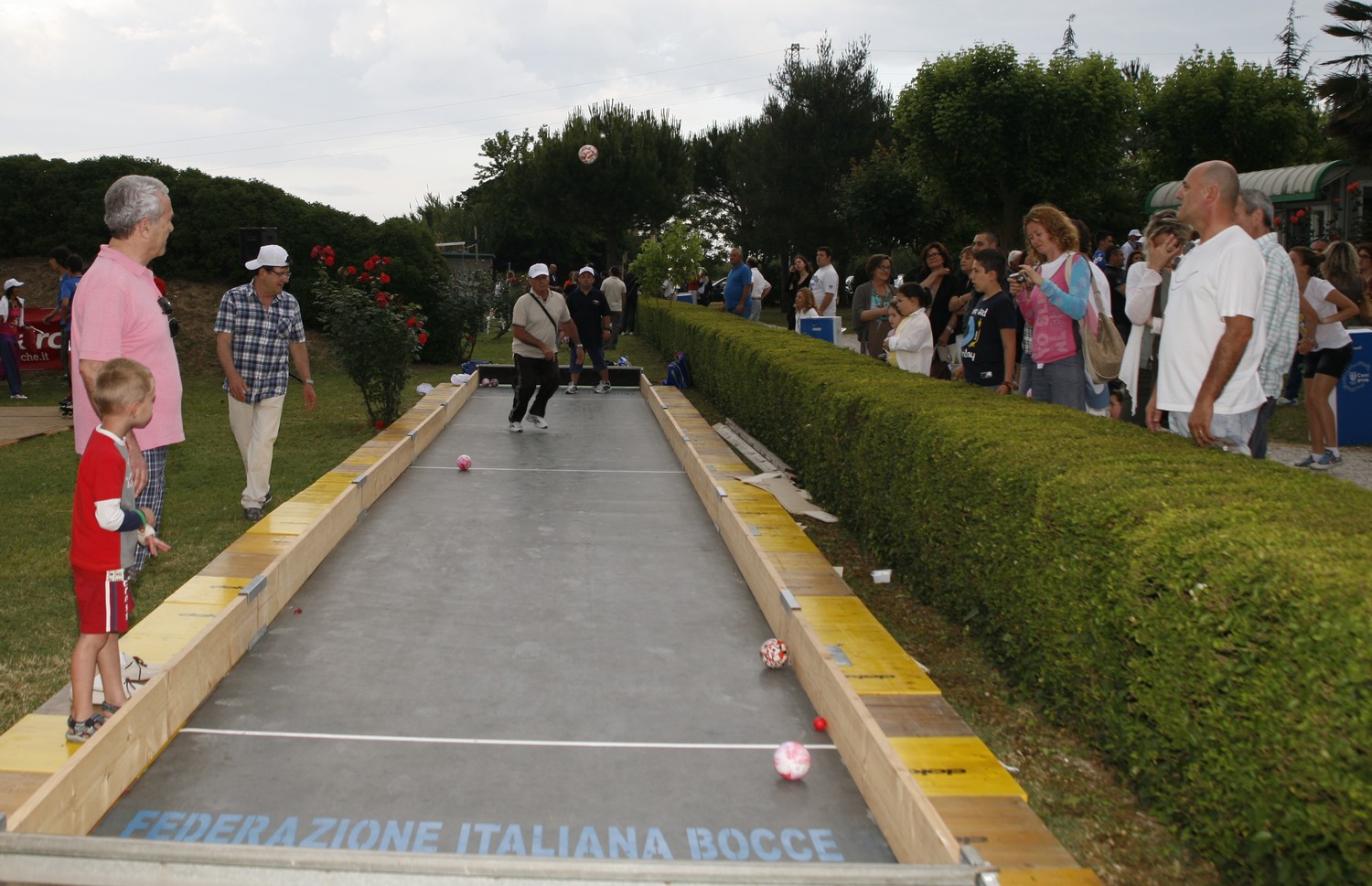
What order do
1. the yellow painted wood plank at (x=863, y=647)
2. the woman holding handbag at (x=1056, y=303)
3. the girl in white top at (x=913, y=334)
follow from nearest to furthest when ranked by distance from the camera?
the yellow painted wood plank at (x=863, y=647), the woman holding handbag at (x=1056, y=303), the girl in white top at (x=913, y=334)

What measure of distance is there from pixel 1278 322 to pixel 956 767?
2.88 m

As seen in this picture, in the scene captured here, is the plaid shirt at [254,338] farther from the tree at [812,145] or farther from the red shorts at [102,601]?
the tree at [812,145]

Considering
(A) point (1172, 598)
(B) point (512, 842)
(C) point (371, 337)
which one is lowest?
(B) point (512, 842)

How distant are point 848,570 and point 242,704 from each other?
3.81 m

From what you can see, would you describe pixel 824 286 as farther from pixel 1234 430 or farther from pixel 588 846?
pixel 588 846

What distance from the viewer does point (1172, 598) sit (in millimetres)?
3662

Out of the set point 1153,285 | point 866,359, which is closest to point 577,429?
point 866,359

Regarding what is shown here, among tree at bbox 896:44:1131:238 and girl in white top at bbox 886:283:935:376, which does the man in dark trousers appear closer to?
girl in white top at bbox 886:283:935:376

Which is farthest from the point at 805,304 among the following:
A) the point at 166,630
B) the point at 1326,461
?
the point at 166,630

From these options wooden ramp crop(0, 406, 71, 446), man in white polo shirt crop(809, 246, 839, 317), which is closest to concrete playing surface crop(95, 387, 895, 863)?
wooden ramp crop(0, 406, 71, 446)

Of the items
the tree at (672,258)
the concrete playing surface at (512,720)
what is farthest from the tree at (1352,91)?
the concrete playing surface at (512,720)

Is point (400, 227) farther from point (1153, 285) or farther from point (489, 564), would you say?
point (1153, 285)

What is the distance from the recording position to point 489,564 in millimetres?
7289

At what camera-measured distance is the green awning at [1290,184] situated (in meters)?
24.6
